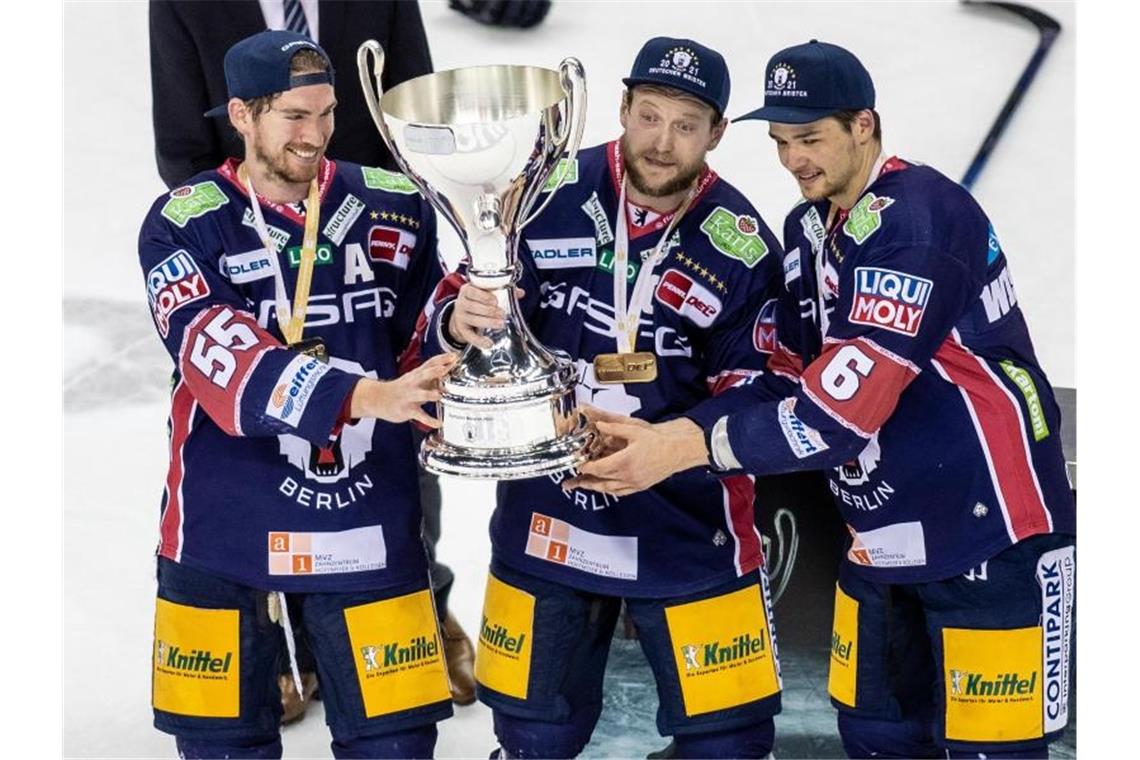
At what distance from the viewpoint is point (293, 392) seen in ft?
11.2

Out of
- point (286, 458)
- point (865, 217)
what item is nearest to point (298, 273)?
point (286, 458)

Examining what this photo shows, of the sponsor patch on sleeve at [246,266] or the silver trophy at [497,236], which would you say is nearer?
the silver trophy at [497,236]

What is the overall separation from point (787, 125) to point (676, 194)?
27 cm

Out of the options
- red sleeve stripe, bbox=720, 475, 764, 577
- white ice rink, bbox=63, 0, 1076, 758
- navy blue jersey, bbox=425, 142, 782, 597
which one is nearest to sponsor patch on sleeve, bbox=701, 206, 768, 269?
navy blue jersey, bbox=425, 142, 782, 597

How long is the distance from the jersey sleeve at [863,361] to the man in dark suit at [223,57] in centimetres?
138

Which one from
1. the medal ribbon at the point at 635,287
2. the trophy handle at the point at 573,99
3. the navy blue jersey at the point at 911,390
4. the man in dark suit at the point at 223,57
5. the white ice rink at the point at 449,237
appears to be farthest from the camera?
the white ice rink at the point at 449,237

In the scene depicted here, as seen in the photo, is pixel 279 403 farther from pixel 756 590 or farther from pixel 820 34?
pixel 820 34

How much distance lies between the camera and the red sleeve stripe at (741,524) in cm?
372

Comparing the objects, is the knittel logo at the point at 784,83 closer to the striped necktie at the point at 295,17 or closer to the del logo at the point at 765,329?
the del logo at the point at 765,329

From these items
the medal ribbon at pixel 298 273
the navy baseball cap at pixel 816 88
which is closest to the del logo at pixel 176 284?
the medal ribbon at pixel 298 273

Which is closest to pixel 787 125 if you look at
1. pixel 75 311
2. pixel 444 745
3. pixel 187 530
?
pixel 187 530

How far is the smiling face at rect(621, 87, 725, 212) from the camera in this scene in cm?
354

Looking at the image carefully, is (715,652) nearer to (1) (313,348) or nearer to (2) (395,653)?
(2) (395,653)

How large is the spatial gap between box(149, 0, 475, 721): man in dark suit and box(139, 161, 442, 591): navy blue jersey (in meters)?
0.73
